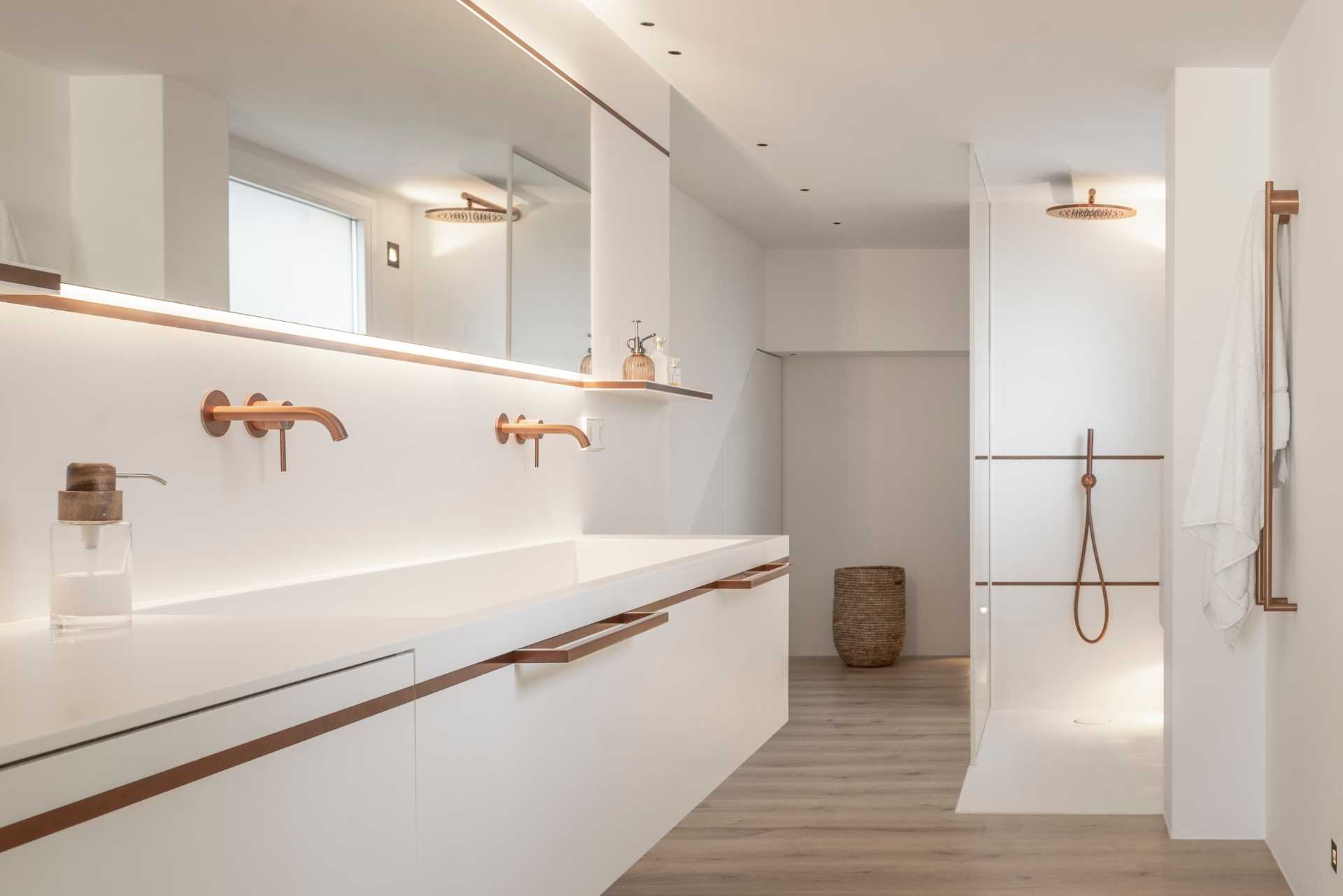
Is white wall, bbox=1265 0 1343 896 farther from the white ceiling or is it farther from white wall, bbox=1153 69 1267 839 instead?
the white ceiling

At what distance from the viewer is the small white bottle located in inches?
148

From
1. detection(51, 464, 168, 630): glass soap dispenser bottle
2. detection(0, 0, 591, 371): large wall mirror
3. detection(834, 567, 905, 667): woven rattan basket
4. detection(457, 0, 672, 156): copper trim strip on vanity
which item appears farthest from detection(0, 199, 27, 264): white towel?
detection(834, 567, 905, 667): woven rattan basket

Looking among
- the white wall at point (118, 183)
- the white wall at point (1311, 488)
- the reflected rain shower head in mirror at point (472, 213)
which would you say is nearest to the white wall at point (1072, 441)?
the white wall at point (1311, 488)

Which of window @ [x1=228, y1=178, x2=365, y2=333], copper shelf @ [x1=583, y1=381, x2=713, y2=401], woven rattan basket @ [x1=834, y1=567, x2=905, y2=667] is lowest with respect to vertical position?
woven rattan basket @ [x1=834, y1=567, x2=905, y2=667]

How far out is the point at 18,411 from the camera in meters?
1.60

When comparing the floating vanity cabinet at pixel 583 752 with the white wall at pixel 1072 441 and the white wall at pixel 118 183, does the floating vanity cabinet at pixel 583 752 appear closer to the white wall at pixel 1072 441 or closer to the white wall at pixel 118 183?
the white wall at pixel 118 183

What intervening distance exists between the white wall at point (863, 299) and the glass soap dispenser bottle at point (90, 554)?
6.19 m

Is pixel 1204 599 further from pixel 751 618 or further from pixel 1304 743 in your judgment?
pixel 751 618

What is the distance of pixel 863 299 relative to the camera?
761 centimetres

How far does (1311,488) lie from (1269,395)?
0.29 metres

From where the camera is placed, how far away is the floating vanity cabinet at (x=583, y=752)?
1.53 metres

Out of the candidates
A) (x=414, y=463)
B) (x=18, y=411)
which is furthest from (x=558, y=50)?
(x=18, y=411)

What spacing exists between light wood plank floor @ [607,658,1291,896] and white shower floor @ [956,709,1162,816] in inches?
4.1

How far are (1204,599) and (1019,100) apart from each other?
177 cm
